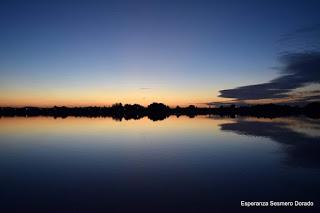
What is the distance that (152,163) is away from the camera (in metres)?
26.0

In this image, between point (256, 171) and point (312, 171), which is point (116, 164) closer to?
point (256, 171)

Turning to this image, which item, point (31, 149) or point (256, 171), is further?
point (31, 149)

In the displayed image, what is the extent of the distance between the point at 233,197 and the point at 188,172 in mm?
6414

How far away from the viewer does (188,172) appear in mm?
22094

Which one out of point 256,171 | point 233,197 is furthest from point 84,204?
point 256,171

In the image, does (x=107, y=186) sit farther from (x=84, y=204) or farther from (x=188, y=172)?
(x=188, y=172)

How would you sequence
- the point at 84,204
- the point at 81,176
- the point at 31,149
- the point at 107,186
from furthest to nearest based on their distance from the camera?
the point at 31,149, the point at 81,176, the point at 107,186, the point at 84,204

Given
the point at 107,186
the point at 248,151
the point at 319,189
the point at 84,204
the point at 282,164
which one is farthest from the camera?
the point at 248,151

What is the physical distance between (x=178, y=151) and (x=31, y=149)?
61.1 ft

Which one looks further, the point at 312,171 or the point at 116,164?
the point at 116,164

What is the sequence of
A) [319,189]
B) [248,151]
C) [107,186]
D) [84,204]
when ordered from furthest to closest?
[248,151] → [107,186] → [319,189] → [84,204]

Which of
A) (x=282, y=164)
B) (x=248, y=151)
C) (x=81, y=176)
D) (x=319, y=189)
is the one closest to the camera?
(x=319, y=189)

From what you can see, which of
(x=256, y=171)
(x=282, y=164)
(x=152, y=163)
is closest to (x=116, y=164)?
(x=152, y=163)

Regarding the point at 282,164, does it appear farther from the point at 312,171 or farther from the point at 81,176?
the point at 81,176
